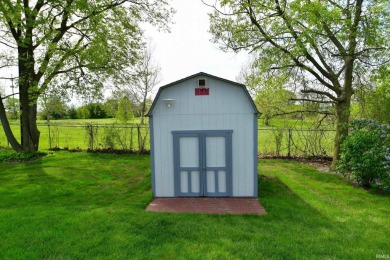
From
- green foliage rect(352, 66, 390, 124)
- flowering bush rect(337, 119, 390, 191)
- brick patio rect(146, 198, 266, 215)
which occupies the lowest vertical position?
brick patio rect(146, 198, 266, 215)

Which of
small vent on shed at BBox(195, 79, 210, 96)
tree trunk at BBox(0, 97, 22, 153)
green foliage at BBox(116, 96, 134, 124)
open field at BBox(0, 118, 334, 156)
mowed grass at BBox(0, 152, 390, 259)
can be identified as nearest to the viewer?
mowed grass at BBox(0, 152, 390, 259)

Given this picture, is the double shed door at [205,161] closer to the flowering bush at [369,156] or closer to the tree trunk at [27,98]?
the flowering bush at [369,156]

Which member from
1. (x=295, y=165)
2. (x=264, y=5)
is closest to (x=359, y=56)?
(x=264, y=5)

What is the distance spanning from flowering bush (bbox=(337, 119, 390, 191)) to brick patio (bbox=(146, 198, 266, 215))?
3.27m

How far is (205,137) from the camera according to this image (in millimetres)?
5812

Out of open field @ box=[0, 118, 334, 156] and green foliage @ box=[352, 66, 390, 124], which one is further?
open field @ box=[0, 118, 334, 156]

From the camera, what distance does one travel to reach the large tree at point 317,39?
7523mm

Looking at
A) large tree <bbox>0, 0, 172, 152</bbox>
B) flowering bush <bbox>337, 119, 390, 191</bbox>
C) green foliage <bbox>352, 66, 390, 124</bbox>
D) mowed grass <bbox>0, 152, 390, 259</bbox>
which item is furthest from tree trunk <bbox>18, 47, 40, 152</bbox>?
green foliage <bbox>352, 66, 390, 124</bbox>

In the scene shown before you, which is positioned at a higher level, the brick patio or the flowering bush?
the flowering bush

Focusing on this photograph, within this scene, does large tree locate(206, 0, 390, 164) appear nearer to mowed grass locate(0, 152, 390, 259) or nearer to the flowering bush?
the flowering bush

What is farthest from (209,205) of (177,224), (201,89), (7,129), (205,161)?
(7,129)

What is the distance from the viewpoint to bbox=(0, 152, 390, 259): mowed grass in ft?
11.3

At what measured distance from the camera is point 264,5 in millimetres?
8602

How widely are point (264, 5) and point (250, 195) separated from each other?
6483 mm
